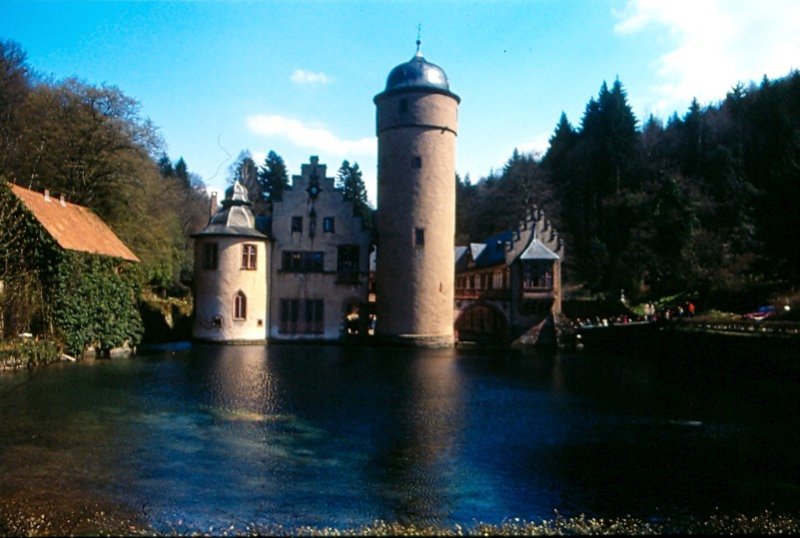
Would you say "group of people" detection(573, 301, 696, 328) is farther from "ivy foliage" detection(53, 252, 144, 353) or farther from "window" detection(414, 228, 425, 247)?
"ivy foliage" detection(53, 252, 144, 353)

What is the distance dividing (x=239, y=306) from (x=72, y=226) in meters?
10.2

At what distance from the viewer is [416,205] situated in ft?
115

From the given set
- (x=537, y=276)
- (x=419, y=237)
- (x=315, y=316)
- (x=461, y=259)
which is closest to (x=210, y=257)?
(x=315, y=316)

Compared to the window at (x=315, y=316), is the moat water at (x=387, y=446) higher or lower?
lower

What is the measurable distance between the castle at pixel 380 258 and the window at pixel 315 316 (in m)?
0.06

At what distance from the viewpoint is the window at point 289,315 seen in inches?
1442

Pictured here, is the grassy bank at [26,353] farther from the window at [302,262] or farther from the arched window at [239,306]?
the window at [302,262]

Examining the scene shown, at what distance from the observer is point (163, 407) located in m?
15.0

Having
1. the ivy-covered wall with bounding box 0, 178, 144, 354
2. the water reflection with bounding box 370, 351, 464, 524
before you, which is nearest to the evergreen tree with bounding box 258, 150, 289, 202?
the ivy-covered wall with bounding box 0, 178, 144, 354

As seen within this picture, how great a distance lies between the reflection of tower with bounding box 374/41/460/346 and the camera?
34844 mm

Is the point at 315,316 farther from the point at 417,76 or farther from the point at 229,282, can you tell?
the point at 417,76

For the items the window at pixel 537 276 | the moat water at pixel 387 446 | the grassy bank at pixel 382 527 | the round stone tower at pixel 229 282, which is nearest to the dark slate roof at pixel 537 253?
the window at pixel 537 276

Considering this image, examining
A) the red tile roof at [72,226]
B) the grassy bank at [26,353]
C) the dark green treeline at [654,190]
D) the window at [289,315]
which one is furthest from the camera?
the dark green treeline at [654,190]

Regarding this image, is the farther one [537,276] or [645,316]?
[645,316]
